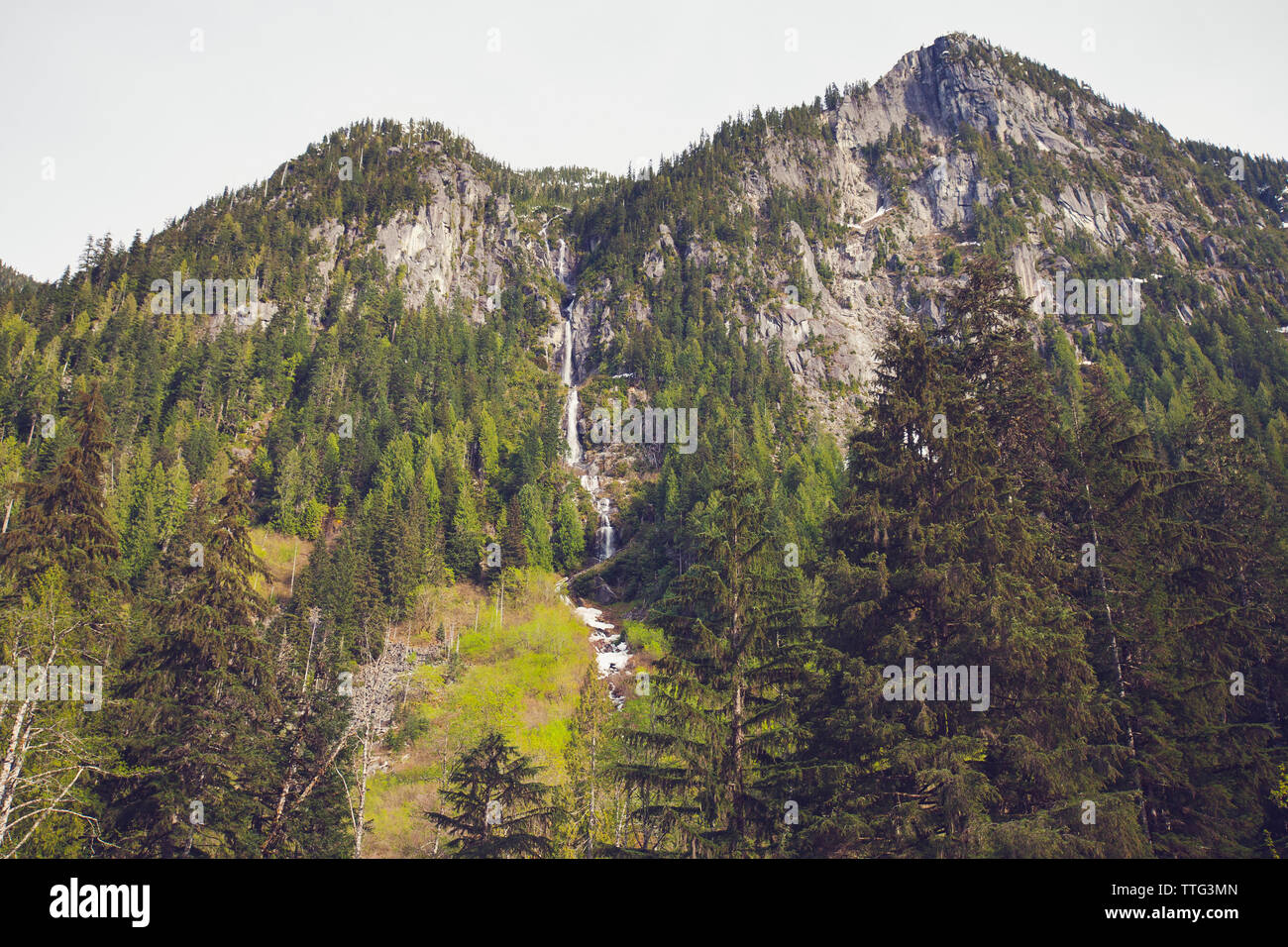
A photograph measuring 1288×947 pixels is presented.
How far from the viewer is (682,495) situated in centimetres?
8394

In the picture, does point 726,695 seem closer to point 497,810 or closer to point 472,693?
point 497,810

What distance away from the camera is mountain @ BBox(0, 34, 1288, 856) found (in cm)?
Answer: 1705

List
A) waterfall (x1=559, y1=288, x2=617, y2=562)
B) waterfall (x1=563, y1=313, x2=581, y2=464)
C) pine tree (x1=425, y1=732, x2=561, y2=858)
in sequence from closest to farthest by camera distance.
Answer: pine tree (x1=425, y1=732, x2=561, y2=858) < waterfall (x1=559, y1=288, x2=617, y2=562) < waterfall (x1=563, y1=313, x2=581, y2=464)

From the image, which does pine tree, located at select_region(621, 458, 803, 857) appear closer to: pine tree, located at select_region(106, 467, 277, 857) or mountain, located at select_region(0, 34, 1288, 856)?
mountain, located at select_region(0, 34, 1288, 856)

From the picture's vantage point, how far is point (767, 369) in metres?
128

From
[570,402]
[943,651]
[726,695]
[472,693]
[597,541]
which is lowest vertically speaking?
[472,693]

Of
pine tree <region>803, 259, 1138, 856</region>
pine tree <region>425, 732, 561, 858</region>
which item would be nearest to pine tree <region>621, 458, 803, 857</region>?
pine tree <region>803, 259, 1138, 856</region>

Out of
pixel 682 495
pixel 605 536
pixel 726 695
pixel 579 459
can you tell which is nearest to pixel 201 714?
pixel 726 695

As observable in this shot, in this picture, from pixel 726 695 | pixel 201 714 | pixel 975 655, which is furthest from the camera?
pixel 201 714

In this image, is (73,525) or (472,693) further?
(472,693)

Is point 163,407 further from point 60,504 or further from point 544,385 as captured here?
point 60,504

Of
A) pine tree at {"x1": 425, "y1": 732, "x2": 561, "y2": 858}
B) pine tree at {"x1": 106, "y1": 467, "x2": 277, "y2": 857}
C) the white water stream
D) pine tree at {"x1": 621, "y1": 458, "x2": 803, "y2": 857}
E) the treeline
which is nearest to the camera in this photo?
the treeline

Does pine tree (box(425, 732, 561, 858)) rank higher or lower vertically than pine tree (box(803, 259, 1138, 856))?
lower

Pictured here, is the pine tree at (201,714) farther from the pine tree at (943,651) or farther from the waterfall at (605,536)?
the waterfall at (605,536)
